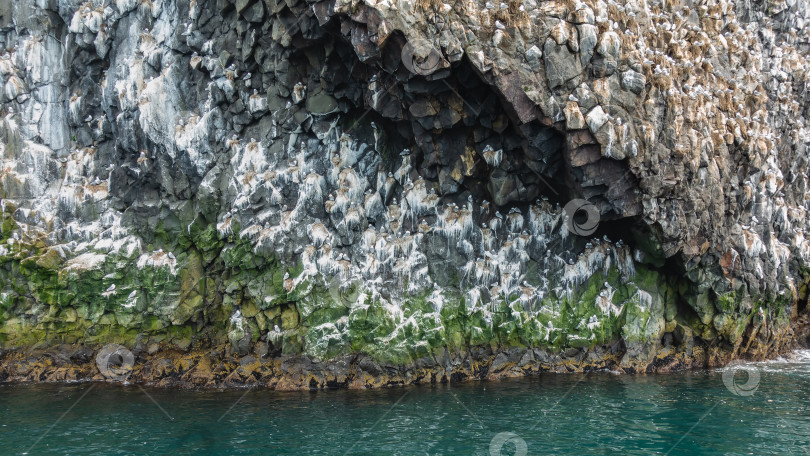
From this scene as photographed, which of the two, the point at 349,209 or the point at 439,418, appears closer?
the point at 439,418

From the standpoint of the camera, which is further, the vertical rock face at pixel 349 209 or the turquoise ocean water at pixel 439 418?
the vertical rock face at pixel 349 209

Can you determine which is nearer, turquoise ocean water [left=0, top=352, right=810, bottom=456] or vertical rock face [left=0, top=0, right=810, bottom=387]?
turquoise ocean water [left=0, top=352, right=810, bottom=456]

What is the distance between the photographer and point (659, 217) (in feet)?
102

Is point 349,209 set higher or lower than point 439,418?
higher

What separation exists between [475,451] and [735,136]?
70.1 feet

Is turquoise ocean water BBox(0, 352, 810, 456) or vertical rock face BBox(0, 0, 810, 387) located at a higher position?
vertical rock face BBox(0, 0, 810, 387)

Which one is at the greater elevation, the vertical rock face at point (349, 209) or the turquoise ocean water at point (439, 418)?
the vertical rock face at point (349, 209)

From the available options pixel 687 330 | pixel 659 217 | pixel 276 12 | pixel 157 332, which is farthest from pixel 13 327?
pixel 687 330

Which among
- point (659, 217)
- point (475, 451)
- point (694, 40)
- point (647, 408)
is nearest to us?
point (475, 451)

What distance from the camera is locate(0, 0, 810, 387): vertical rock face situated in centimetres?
3184

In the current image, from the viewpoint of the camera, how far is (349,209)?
110 ft

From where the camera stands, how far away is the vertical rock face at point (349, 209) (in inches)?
1254

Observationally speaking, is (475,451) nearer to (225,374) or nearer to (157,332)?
(225,374)

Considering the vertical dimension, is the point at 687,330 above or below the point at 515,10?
below
